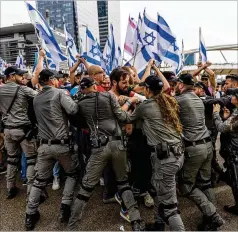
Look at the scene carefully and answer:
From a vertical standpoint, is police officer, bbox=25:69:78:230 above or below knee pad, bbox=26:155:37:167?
above

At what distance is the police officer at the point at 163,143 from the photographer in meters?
3.29

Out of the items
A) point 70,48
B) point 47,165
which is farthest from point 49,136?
point 70,48

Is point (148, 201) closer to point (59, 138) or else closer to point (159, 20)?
point (59, 138)

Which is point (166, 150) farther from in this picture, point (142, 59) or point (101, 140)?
point (142, 59)

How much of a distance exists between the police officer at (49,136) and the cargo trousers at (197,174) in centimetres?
167

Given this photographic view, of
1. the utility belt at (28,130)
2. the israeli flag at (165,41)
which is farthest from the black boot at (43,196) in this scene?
the israeli flag at (165,41)

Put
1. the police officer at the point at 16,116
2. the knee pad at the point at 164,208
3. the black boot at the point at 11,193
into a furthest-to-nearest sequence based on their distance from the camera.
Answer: the black boot at the point at 11,193, the police officer at the point at 16,116, the knee pad at the point at 164,208

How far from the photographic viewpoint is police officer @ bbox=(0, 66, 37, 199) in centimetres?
463

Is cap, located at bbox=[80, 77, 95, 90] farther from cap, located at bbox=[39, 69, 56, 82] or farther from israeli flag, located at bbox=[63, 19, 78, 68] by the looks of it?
israeli flag, located at bbox=[63, 19, 78, 68]

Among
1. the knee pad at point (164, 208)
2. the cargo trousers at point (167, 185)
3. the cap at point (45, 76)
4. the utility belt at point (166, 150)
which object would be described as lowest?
the knee pad at point (164, 208)

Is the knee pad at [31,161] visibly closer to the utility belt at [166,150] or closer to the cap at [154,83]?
the utility belt at [166,150]

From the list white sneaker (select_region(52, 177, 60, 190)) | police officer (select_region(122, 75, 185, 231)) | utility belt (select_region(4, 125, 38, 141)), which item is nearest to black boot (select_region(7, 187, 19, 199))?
white sneaker (select_region(52, 177, 60, 190))

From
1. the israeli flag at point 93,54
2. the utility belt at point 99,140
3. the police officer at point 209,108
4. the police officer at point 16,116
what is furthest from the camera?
the israeli flag at point 93,54

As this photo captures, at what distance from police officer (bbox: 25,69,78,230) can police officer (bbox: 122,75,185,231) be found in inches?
47.0
